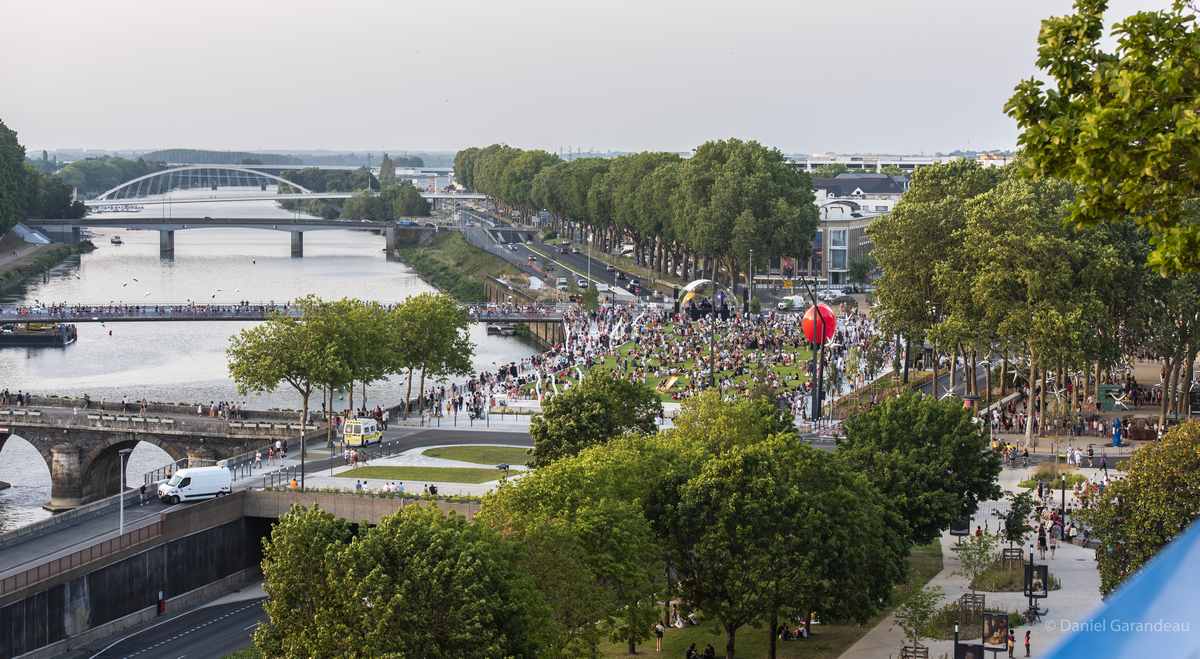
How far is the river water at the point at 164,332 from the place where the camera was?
66875mm

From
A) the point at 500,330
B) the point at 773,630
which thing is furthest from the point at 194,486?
the point at 500,330

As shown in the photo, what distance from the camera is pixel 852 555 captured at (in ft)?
113

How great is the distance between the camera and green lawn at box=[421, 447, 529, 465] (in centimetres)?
5156

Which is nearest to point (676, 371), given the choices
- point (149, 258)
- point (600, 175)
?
point (600, 175)

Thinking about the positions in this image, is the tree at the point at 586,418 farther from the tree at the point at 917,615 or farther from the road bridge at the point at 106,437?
the road bridge at the point at 106,437

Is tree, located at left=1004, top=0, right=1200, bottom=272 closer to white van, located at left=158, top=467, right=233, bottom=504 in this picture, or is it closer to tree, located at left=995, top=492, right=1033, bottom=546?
tree, located at left=995, top=492, right=1033, bottom=546

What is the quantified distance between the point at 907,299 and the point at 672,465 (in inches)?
1175

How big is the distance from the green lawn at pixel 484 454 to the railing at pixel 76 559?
39.0 ft

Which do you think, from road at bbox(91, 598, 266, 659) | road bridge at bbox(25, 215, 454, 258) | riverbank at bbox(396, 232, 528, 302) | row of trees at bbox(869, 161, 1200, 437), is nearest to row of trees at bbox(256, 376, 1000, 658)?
road at bbox(91, 598, 266, 659)

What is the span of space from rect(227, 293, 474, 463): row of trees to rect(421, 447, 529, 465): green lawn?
5031mm

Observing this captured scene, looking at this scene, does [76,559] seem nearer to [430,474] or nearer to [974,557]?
[430,474]

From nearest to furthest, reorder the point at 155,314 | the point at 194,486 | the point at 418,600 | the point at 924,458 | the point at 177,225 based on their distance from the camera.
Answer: the point at 418,600
the point at 924,458
the point at 194,486
the point at 155,314
the point at 177,225

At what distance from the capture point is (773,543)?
33719 mm

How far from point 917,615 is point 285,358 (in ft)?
103
